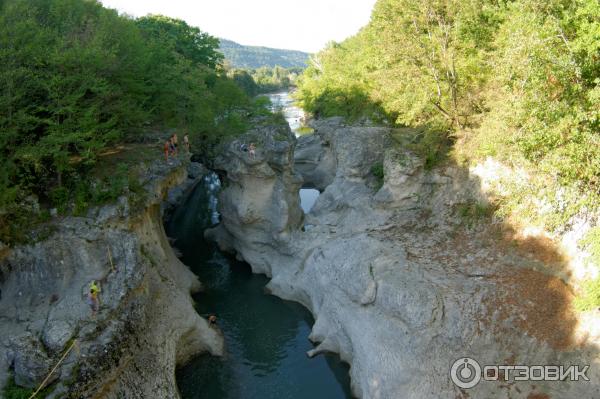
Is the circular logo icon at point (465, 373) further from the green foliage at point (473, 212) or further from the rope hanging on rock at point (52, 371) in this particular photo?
the rope hanging on rock at point (52, 371)

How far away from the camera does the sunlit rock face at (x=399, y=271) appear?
49.4 feet

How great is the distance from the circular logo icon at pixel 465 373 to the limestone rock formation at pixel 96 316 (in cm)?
1002

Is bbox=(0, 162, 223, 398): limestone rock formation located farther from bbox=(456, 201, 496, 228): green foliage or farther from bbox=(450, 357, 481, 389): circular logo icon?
bbox=(456, 201, 496, 228): green foliage

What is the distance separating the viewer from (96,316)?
13.9 m

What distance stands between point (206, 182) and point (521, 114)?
37.0 m

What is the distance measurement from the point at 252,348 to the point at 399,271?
7.53 meters

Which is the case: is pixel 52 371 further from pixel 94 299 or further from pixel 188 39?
pixel 188 39

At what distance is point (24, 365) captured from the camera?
40.0 feet

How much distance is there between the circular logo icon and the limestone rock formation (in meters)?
10.0

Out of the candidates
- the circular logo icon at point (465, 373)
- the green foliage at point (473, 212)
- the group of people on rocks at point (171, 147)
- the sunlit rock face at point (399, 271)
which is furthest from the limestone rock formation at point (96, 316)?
the green foliage at point (473, 212)

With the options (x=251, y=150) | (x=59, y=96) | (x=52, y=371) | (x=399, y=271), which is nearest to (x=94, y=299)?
(x=52, y=371)

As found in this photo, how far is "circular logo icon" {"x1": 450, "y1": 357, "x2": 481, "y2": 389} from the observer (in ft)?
49.0

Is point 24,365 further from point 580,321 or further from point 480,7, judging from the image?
point 480,7

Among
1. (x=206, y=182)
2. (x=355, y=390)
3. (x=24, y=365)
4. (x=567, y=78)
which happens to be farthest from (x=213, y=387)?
(x=206, y=182)
